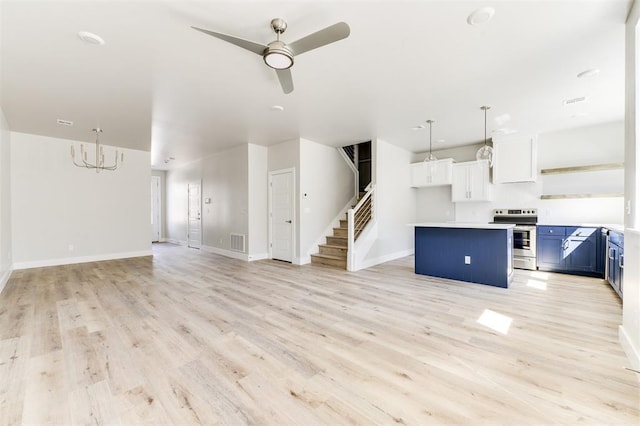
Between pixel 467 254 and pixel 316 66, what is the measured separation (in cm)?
353

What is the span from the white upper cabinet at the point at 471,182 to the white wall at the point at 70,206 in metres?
7.50

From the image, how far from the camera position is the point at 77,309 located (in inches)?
124

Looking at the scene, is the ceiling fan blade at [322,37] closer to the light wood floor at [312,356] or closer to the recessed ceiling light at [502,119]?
the light wood floor at [312,356]

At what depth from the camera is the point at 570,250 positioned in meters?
4.70

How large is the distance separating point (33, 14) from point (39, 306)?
308 centimetres

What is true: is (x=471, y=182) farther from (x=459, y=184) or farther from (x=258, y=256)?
(x=258, y=256)

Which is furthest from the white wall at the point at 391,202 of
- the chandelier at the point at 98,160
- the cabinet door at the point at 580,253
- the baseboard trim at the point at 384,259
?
the chandelier at the point at 98,160

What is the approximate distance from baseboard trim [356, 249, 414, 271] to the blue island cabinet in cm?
100

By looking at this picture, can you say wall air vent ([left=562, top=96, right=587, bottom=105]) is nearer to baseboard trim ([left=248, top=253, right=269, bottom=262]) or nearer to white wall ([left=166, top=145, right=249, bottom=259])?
white wall ([left=166, top=145, right=249, bottom=259])

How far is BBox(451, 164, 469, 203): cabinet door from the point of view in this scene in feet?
20.3

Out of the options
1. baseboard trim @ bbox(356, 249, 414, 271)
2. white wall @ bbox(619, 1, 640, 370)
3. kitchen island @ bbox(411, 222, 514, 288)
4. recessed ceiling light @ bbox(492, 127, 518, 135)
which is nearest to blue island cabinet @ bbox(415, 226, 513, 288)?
kitchen island @ bbox(411, 222, 514, 288)

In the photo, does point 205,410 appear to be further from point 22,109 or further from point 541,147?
point 541,147

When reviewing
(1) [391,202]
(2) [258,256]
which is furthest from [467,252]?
(2) [258,256]

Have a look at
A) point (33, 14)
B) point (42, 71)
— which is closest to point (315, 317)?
point (33, 14)
